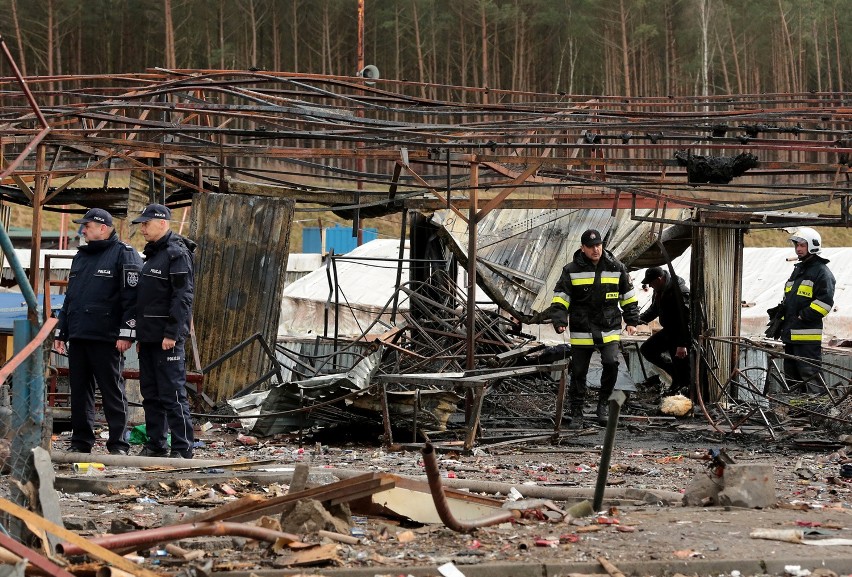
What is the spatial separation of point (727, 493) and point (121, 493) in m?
3.77

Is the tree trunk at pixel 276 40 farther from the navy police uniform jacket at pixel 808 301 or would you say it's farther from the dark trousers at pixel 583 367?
the dark trousers at pixel 583 367

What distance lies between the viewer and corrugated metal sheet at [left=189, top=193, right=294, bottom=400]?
1327cm

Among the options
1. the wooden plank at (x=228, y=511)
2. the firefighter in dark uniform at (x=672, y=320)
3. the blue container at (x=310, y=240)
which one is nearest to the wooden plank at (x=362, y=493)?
the wooden plank at (x=228, y=511)

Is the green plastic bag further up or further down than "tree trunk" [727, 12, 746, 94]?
further down

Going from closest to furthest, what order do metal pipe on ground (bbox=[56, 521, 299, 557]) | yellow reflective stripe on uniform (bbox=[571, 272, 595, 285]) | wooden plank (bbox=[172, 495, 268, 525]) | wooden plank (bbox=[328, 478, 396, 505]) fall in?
1. metal pipe on ground (bbox=[56, 521, 299, 557])
2. wooden plank (bbox=[172, 495, 268, 525])
3. wooden plank (bbox=[328, 478, 396, 505])
4. yellow reflective stripe on uniform (bbox=[571, 272, 595, 285])

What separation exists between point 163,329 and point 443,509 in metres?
3.99

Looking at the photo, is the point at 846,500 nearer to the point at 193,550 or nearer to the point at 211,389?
the point at 193,550

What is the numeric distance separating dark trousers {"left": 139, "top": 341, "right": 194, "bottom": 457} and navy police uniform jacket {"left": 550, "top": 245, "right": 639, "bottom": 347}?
169 inches

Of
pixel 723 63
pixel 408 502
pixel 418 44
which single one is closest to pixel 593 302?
pixel 408 502

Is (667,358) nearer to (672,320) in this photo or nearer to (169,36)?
(672,320)

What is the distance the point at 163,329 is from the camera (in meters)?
8.90

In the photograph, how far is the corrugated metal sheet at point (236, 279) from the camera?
43.5 feet

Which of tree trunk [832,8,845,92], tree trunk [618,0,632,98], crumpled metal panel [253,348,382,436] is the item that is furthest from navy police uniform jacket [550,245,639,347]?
tree trunk [832,8,845,92]

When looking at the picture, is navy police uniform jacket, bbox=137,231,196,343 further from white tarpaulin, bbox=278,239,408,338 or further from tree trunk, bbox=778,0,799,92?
tree trunk, bbox=778,0,799,92
